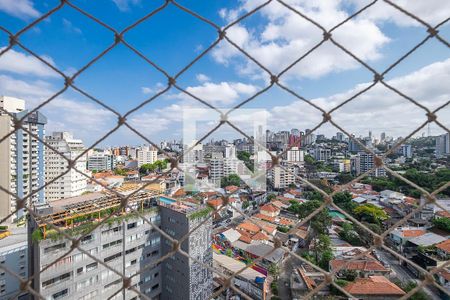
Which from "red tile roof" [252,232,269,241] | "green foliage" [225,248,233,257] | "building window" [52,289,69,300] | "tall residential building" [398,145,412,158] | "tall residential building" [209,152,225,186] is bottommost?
"green foliage" [225,248,233,257]

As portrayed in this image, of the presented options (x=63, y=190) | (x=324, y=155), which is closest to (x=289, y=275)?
(x=63, y=190)

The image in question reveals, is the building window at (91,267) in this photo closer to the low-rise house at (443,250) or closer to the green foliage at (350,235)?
the green foliage at (350,235)

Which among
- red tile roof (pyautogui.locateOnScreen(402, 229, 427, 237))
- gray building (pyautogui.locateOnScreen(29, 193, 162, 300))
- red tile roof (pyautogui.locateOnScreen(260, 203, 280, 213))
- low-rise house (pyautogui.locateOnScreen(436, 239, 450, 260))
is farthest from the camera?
red tile roof (pyautogui.locateOnScreen(260, 203, 280, 213))

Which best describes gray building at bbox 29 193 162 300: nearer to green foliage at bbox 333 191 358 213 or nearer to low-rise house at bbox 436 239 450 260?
low-rise house at bbox 436 239 450 260

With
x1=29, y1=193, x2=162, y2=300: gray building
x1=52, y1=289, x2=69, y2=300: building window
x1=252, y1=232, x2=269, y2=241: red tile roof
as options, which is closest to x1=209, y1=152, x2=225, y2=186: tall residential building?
x1=252, y1=232, x2=269, y2=241: red tile roof

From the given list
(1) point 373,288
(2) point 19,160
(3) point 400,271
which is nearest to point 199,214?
(1) point 373,288

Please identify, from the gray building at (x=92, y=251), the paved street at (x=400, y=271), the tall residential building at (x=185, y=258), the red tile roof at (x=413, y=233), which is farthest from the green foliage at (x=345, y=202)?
the gray building at (x=92, y=251)

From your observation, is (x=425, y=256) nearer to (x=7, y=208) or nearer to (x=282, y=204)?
(x=282, y=204)
